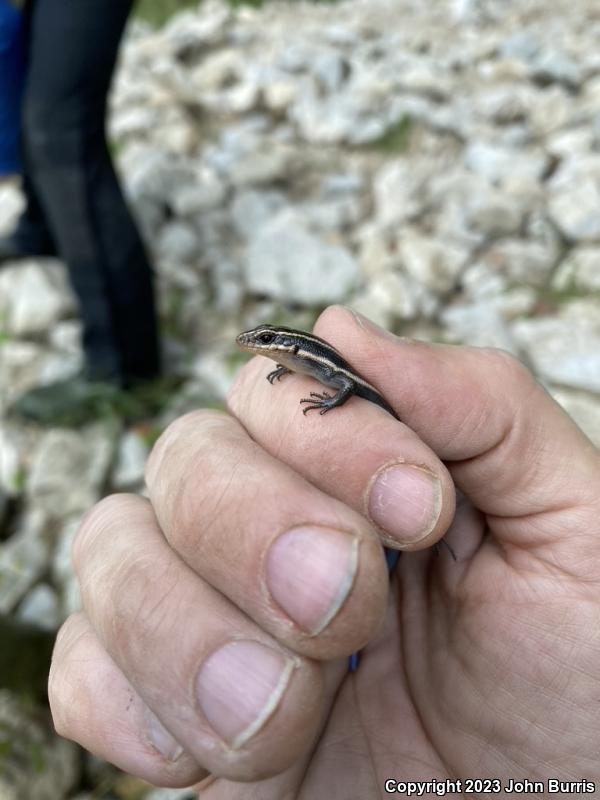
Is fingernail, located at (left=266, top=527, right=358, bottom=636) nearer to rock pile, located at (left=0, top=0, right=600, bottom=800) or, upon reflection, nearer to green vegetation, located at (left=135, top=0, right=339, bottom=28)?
rock pile, located at (left=0, top=0, right=600, bottom=800)

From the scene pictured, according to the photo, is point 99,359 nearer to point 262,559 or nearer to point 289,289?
point 289,289

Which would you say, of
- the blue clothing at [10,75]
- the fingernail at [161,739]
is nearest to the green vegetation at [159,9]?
the blue clothing at [10,75]

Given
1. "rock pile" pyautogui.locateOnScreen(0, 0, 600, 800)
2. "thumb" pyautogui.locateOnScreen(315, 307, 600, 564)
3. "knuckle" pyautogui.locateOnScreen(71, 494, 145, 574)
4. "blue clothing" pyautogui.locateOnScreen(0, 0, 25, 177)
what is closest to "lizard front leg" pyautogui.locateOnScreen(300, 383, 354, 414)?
"thumb" pyautogui.locateOnScreen(315, 307, 600, 564)

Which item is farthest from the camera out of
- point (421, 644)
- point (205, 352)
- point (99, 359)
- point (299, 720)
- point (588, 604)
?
point (205, 352)

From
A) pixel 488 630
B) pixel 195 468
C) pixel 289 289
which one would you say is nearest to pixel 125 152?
pixel 289 289

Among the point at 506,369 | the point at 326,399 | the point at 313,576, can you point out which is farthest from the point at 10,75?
the point at 313,576
